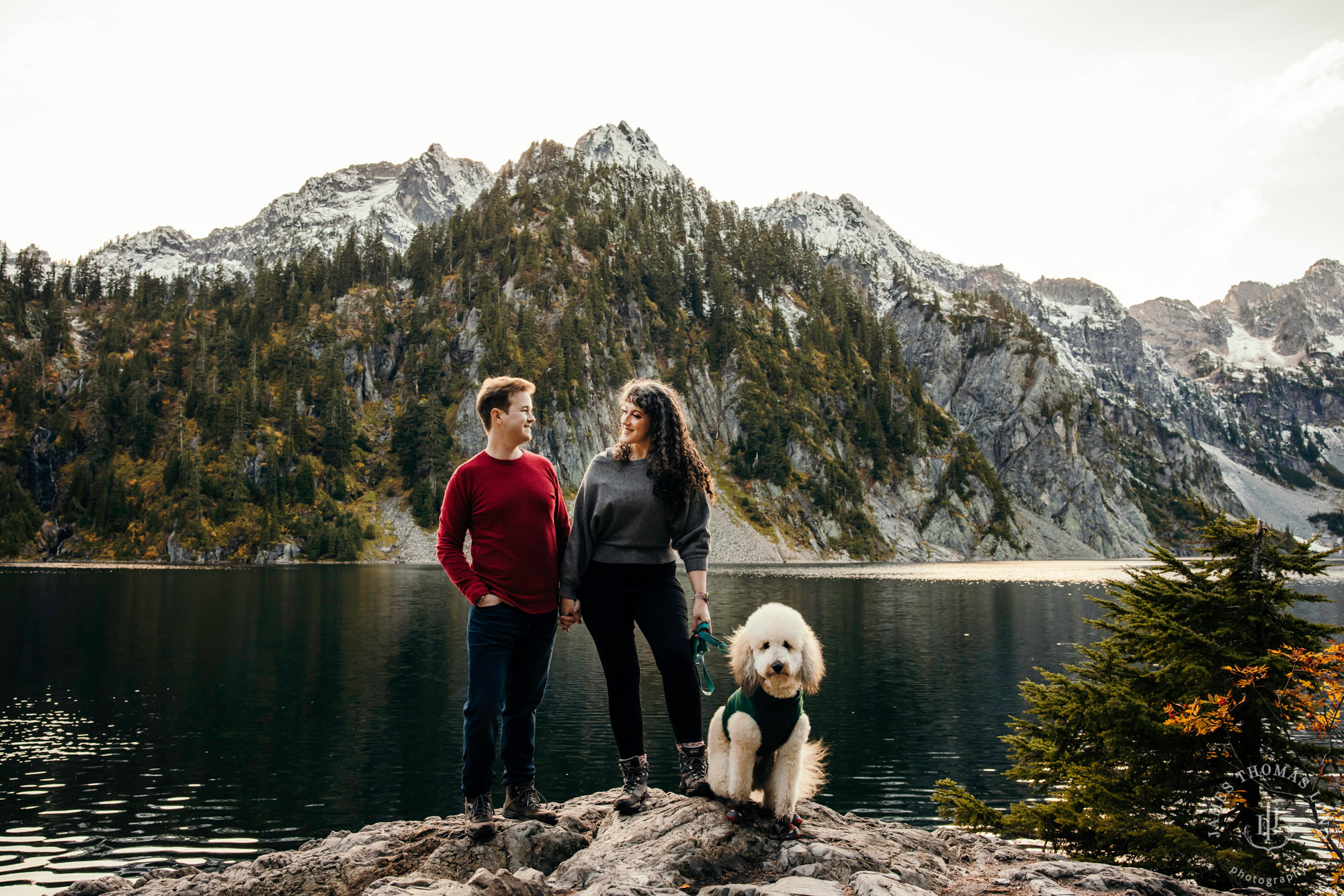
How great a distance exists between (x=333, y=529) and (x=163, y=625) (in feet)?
232

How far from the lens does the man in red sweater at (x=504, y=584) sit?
6582mm

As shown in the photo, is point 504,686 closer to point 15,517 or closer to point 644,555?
point 644,555

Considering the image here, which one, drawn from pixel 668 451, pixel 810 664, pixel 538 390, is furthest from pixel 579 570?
pixel 538 390

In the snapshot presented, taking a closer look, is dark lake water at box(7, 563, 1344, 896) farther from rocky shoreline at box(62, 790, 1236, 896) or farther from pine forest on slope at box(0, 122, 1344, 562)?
pine forest on slope at box(0, 122, 1344, 562)

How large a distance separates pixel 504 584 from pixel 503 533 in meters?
0.45

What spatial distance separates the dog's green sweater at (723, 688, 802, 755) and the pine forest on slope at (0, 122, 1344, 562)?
366 feet

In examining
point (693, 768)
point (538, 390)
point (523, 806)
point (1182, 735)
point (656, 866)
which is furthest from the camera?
point (538, 390)

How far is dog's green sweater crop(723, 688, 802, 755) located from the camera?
241 inches

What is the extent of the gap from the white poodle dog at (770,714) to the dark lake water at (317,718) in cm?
531

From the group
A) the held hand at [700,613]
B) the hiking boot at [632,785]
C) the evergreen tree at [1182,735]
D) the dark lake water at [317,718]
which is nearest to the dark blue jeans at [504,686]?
the hiking boot at [632,785]

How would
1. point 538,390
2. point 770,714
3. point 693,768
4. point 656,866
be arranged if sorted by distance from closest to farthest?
point 656,866, point 770,714, point 693,768, point 538,390

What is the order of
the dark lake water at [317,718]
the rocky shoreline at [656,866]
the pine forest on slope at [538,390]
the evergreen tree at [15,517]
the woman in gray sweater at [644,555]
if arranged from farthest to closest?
the pine forest on slope at [538,390], the evergreen tree at [15,517], the dark lake water at [317,718], the woman in gray sweater at [644,555], the rocky shoreline at [656,866]

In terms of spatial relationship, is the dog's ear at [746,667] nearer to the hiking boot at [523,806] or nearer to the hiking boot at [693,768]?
the hiking boot at [693,768]

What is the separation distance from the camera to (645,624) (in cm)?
659
